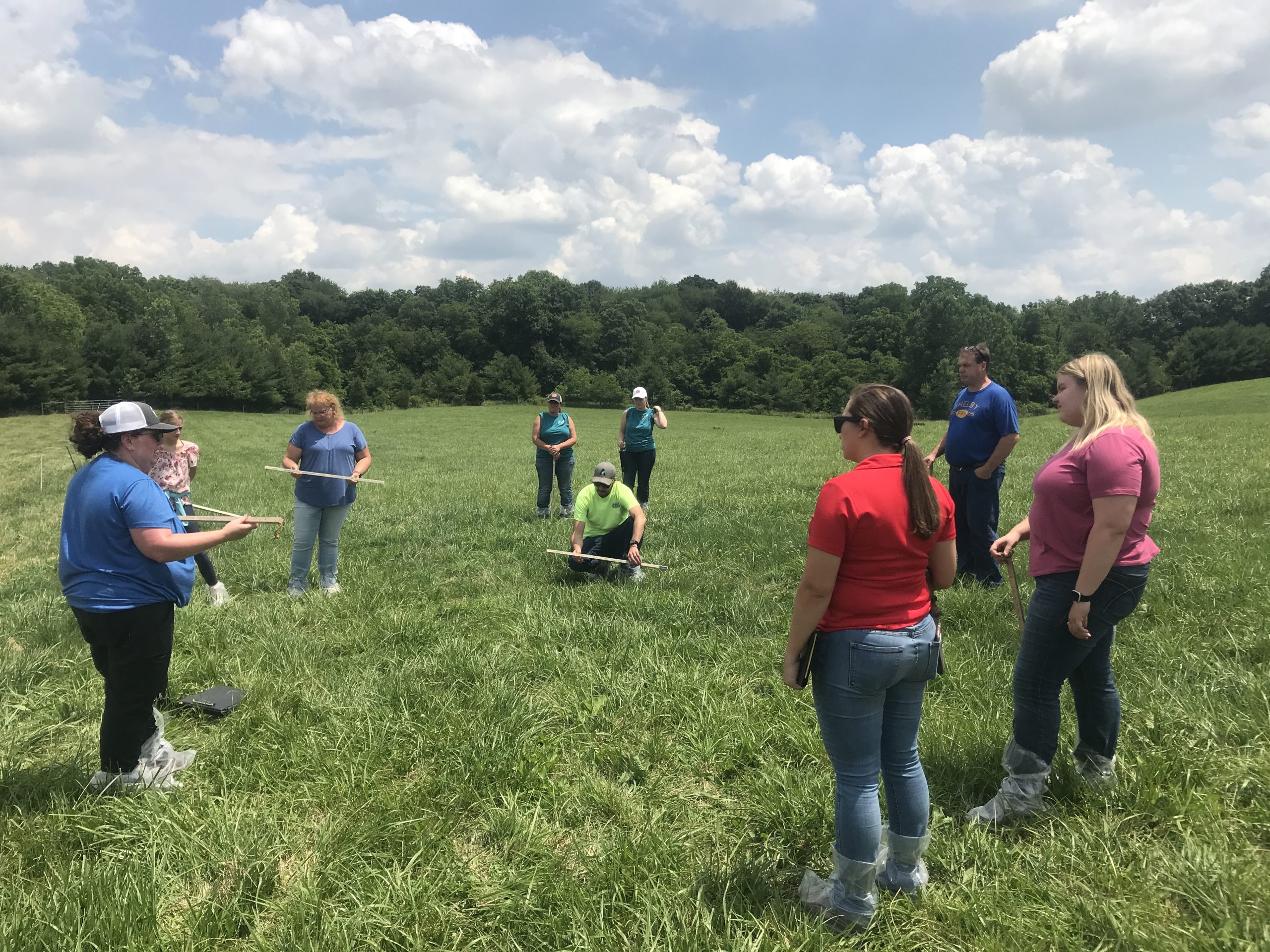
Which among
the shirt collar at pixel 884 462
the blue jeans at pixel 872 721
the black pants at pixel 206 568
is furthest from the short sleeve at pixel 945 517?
the black pants at pixel 206 568

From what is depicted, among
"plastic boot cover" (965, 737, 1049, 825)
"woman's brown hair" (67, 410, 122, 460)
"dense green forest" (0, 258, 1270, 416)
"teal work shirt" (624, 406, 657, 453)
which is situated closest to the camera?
"plastic boot cover" (965, 737, 1049, 825)

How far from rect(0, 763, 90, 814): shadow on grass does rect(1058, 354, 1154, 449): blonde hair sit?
17.2 feet

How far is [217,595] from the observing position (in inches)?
274

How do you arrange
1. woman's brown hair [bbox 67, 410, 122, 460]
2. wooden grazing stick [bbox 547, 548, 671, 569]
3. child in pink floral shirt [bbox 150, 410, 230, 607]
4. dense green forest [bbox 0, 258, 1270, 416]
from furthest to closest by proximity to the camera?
dense green forest [bbox 0, 258, 1270, 416], wooden grazing stick [bbox 547, 548, 671, 569], child in pink floral shirt [bbox 150, 410, 230, 607], woman's brown hair [bbox 67, 410, 122, 460]

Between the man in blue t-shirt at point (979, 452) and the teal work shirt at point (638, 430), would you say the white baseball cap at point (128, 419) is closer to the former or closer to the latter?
the man in blue t-shirt at point (979, 452)

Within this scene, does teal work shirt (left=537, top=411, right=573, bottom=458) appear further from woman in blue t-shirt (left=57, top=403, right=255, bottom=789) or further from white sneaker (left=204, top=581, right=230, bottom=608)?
woman in blue t-shirt (left=57, top=403, right=255, bottom=789)

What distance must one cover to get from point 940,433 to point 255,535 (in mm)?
28763

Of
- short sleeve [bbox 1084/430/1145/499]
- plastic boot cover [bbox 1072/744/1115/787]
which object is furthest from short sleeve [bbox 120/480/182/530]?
plastic boot cover [bbox 1072/744/1115/787]

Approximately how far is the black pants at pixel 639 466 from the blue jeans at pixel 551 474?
0.87 metres

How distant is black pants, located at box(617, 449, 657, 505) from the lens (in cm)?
1095

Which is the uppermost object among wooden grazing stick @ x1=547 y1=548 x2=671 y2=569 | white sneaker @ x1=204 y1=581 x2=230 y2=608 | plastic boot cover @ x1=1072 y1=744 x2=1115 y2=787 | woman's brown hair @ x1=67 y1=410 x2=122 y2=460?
woman's brown hair @ x1=67 y1=410 x2=122 y2=460

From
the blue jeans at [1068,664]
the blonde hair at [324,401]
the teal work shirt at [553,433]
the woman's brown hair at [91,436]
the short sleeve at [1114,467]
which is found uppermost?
the blonde hair at [324,401]

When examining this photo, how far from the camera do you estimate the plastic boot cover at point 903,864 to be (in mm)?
2734

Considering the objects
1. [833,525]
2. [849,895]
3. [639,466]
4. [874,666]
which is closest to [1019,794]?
[849,895]
